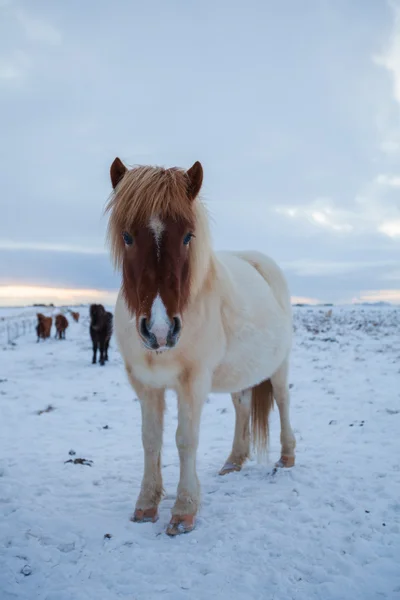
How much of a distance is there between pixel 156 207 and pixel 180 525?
2335mm

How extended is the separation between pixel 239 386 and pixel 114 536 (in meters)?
1.54

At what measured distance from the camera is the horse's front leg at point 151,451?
3.07 m

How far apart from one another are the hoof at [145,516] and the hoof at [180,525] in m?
0.21

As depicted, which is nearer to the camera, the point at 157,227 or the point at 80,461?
the point at 157,227

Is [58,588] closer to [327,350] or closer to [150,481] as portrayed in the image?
[150,481]

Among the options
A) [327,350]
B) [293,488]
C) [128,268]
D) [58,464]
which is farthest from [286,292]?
[327,350]

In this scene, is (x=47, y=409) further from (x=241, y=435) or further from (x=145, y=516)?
(x=145, y=516)

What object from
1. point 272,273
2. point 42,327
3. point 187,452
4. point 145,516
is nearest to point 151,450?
point 187,452

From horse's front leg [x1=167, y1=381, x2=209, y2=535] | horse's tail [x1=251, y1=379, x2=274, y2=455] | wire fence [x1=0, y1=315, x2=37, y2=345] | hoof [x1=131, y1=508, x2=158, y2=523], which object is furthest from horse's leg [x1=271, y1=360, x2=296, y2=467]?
wire fence [x1=0, y1=315, x2=37, y2=345]

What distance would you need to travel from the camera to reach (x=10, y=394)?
7.27 m

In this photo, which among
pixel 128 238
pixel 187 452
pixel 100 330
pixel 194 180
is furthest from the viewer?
pixel 100 330

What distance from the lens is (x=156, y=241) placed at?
2490mm

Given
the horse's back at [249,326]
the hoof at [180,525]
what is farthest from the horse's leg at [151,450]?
the horse's back at [249,326]

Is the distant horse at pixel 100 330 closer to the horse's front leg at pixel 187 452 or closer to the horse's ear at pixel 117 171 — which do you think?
the horse's front leg at pixel 187 452
